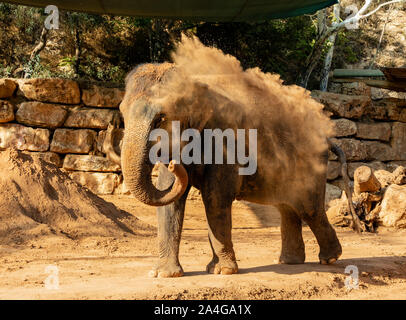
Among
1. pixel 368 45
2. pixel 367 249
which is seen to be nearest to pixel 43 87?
pixel 367 249

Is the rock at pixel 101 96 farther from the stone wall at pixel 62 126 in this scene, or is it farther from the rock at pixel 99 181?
the rock at pixel 99 181

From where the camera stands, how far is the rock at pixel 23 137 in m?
12.3

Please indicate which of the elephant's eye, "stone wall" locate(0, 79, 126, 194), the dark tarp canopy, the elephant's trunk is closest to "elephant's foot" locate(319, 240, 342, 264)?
the elephant's trunk

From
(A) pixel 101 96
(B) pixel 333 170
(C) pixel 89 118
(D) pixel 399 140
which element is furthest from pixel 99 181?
(D) pixel 399 140

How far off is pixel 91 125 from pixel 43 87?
4.47 feet

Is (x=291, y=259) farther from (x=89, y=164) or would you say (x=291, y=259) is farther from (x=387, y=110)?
A: (x=387, y=110)

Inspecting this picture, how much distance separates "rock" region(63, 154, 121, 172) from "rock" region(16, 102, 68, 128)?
902 millimetres

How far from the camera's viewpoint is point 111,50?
15.5 metres

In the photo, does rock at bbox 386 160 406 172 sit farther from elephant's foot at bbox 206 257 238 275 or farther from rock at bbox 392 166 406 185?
elephant's foot at bbox 206 257 238 275

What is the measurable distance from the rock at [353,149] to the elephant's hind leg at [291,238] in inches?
319

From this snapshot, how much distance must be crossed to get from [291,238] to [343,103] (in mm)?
8597

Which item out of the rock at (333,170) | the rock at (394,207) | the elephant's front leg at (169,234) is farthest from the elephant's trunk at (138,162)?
the rock at (333,170)

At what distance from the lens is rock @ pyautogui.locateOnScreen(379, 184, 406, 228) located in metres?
9.54
